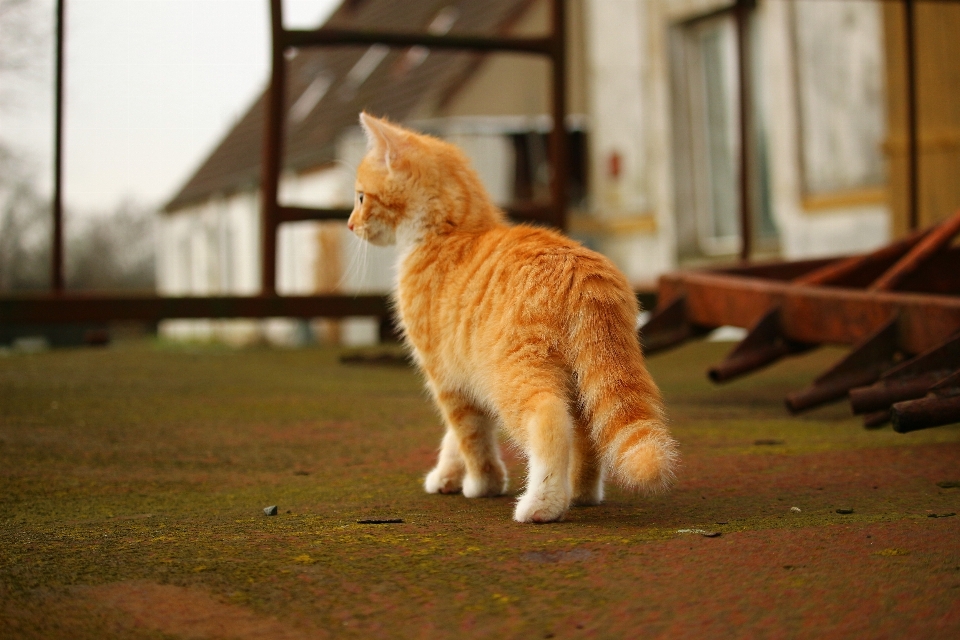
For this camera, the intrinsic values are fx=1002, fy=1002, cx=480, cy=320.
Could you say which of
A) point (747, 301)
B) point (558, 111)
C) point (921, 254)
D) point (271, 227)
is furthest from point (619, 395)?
point (558, 111)

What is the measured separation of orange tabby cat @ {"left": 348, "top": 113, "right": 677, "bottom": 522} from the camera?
201 cm

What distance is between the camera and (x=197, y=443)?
9.97 ft

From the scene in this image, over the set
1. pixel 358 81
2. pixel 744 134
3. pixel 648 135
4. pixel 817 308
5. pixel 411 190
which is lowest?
pixel 817 308

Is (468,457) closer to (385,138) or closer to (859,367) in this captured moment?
A: (385,138)

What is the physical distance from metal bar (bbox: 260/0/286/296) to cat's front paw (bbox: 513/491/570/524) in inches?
104

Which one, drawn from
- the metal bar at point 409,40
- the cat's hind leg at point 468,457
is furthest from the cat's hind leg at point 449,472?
the metal bar at point 409,40

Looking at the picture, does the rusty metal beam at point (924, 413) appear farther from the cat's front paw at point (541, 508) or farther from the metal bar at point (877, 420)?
the cat's front paw at point (541, 508)

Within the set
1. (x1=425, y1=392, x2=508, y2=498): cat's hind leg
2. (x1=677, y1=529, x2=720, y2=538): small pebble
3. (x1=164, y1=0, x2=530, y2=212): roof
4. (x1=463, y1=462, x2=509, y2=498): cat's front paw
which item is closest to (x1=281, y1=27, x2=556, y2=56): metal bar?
(x1=425, y1=392, x2=508, y2=498): cat's hind leg

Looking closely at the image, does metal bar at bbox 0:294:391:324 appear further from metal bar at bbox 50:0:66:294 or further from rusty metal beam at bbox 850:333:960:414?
rusty metal beam at bbox 850:333:960:414

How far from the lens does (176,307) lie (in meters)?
4.32

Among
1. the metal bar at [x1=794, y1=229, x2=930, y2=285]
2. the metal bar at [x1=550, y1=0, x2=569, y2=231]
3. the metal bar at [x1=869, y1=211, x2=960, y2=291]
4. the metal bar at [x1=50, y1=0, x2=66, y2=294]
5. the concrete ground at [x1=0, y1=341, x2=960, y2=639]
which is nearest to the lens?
the concrete ground at [x1=0, y1=341, x2=960, y2=639]

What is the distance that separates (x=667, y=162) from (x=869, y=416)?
6.95 metres

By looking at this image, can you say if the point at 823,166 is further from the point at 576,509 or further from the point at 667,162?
the point at 576,509

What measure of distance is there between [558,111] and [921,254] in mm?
1992
